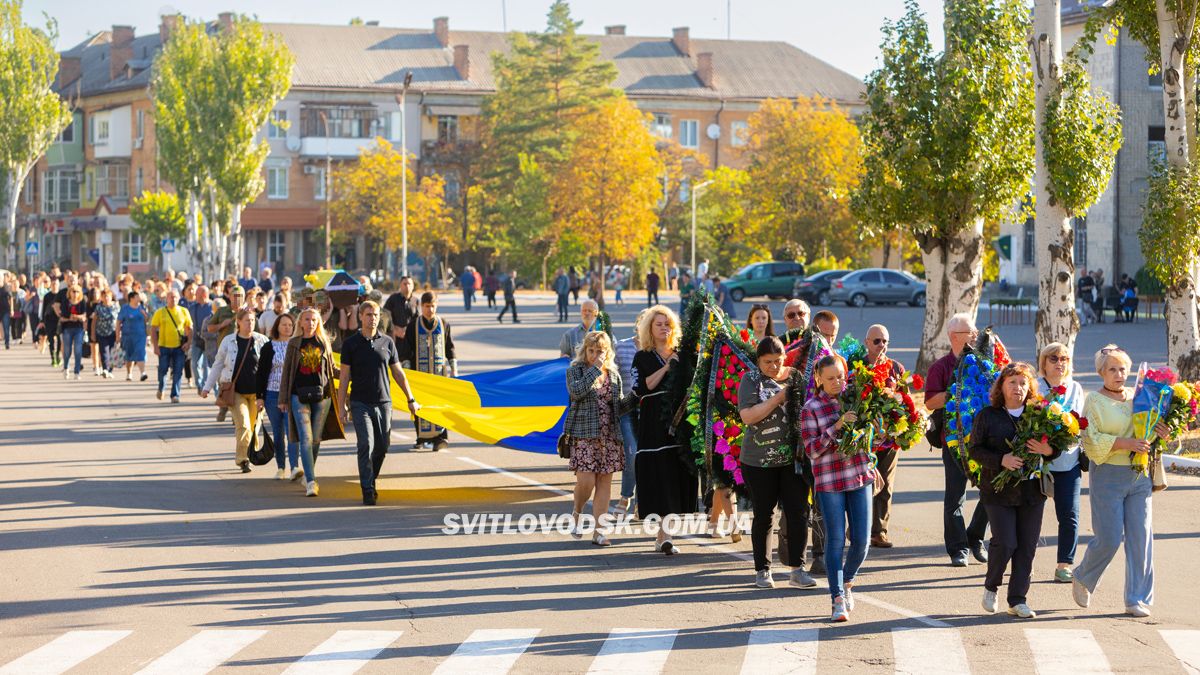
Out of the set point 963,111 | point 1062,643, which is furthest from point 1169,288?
point 1062,643

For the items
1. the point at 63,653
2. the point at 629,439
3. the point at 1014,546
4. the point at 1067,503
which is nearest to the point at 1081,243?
the point at 629,439

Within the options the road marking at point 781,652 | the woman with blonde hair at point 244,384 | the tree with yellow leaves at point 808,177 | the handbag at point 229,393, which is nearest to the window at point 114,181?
the tree with yellow leaves at point 808,177

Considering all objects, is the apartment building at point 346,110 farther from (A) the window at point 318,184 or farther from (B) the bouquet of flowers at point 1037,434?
(B) the bouquet of flowers at point 1037,434

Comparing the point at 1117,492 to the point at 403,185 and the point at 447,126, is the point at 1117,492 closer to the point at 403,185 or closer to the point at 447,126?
the point at 403,185

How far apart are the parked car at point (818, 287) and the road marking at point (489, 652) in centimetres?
5406

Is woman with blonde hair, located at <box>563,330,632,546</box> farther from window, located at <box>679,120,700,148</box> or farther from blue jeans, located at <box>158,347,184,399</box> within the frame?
window, located at <box>679,120,700,148</box>

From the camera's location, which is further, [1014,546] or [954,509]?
[954,509]

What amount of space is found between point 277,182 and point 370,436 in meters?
81.9

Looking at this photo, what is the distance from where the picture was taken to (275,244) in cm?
9438

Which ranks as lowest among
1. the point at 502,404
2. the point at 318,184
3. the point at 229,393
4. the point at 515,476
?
the point at 515,476

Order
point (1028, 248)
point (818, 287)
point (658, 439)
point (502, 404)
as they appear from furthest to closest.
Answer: point (818, 287), point (1028, 248), point (502, 404), point (658, 439)

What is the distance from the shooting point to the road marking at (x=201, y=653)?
8.68 metres

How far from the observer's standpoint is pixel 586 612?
33.3 feet

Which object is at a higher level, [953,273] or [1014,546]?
[953,273]
